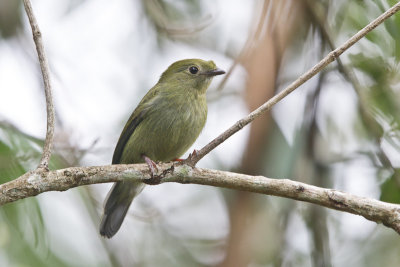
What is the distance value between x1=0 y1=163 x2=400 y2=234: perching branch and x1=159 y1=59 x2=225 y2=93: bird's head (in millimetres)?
1599

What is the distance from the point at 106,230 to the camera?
4660 millimetres

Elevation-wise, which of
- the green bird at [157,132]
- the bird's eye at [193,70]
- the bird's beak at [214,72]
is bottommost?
the green bird at [157,132]

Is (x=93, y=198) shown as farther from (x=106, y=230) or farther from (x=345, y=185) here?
(x=345, y=185)

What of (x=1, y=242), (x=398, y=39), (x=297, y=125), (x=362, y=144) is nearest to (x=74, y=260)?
(x=1, y=242)

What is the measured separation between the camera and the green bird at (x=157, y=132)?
457 cm

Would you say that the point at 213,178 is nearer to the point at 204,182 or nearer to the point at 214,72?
the point at 204,182

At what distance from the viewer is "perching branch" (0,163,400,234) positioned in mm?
2906

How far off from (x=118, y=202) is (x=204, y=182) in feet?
5.56

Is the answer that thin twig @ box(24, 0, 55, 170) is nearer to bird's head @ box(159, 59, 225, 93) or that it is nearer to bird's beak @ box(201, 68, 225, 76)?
bird's head @ box(159, 59, 225, 93)

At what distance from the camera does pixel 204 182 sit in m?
3.35

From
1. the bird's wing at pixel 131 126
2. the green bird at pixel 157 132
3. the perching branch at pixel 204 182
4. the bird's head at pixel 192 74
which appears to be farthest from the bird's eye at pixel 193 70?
the perching branch at pixel 204 182

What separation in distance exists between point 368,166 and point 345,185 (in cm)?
38

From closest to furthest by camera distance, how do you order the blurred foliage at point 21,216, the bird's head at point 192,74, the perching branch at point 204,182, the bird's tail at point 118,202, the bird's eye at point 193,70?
the perching branch at point 204,182
the blurred foliage at point 21,216
the bird's tail at point 118,202
the bird's head at point 192,74
the bird's eye at point 193,70

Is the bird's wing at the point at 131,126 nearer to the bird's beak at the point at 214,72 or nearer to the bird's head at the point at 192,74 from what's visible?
the bird's head at the point at 192,74
